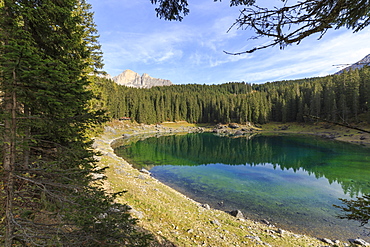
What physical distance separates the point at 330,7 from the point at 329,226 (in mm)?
13696

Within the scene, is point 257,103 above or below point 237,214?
above

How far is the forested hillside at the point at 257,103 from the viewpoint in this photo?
61162 mm

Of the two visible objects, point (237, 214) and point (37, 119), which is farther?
point (237, 214)

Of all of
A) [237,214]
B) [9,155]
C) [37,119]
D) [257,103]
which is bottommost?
[237,214]

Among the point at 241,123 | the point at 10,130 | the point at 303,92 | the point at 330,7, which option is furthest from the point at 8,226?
the point at 303,92

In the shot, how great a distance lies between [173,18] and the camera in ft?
18.2

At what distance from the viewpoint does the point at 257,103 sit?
282 ft

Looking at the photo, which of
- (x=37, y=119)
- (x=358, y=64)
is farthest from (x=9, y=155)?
(x=358, y=64)

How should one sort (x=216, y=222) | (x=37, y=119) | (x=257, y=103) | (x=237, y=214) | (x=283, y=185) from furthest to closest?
(x=257, y=103) → (x=283, y=185) → (x=237, y=214) → (x=216, y=222) → (x=37, y=119)

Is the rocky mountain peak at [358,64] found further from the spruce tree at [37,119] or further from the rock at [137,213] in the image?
the rock at [137,213]

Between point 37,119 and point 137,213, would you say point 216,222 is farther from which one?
point 37,119

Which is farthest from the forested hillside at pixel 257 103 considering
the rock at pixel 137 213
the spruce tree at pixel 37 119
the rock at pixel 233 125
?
the spruce tree at pixel 37 119

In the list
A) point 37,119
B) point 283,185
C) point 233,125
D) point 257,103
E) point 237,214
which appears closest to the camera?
point 37,119

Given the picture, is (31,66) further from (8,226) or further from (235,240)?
(235,240)
